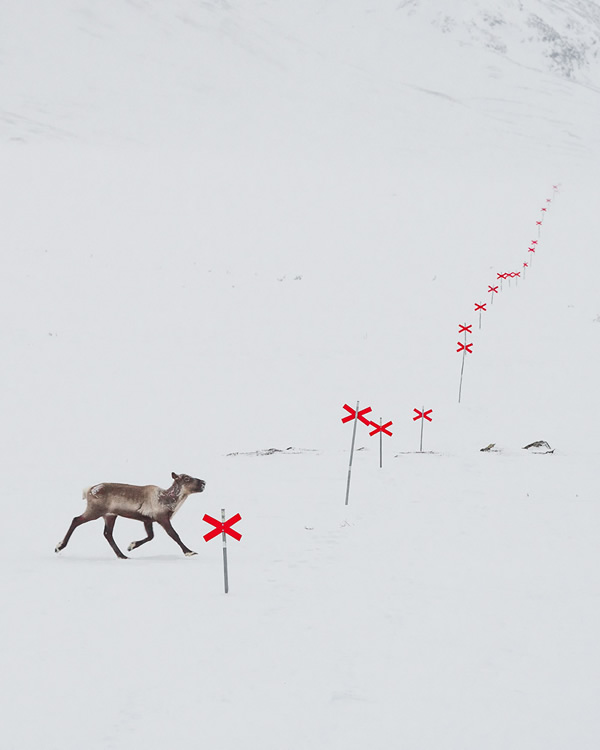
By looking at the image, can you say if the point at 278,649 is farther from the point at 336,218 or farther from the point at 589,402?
the point at 336,218

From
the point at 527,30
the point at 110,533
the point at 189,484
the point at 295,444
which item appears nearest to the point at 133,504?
the point at 110,533

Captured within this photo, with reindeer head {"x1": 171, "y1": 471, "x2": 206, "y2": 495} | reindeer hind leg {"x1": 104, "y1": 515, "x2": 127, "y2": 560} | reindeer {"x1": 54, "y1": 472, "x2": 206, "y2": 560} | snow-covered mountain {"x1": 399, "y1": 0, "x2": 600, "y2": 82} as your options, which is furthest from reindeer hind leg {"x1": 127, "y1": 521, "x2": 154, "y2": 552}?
snow-covered mountain {"x1": 399, "y1": 0, "x2": 600, "y2": 82}

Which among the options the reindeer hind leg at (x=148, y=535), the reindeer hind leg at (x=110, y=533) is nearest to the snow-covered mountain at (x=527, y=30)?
the reindeer hind leg at (x=148, y=535)

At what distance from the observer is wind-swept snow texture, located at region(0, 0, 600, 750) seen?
6.63 metres

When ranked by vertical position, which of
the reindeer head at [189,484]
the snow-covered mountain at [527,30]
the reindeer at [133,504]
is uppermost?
the snow-covered mountain at [527,30]

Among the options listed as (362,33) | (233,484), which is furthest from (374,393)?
(362,33)

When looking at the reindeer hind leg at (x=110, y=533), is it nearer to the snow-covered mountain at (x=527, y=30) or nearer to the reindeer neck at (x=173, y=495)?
the reindeer neck at (x=173, y=495)

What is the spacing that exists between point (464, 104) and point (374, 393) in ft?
285

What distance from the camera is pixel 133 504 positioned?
31.2ft

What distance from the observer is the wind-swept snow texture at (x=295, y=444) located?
6629 millimetres

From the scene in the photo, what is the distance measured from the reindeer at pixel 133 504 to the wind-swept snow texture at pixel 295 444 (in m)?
0.45

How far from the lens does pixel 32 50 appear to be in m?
90.6

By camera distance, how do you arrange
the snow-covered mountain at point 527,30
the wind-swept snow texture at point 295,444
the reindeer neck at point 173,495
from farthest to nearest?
1. the snow-covered mountain at point 527,30
2. the reindeer neck at point 173,495
3. the wind-swept snow texture at point 295,444

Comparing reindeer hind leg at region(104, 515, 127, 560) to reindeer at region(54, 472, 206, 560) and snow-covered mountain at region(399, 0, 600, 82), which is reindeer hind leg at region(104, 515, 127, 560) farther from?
snow-covered mountain at region(399, 0, 600, 82)
